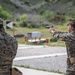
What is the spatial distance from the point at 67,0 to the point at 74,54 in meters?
95.9

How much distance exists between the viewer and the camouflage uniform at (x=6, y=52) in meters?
4.95

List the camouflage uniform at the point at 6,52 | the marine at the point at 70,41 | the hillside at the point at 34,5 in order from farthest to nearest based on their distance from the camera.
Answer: the hillside at the point at 34,5, the marine at the point at 70,41, the camouflage uniform at the point at 6,52

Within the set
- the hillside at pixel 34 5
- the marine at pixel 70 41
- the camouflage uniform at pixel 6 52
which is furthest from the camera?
the hillside at pixel 34 5

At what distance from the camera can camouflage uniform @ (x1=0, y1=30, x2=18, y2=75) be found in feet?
16.3

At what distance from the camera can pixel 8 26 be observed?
18.0 meters

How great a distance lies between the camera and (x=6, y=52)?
497 cm

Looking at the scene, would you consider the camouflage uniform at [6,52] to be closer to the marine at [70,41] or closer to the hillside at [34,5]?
the marine at [70,41]

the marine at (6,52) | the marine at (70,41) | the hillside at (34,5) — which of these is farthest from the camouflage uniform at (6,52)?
the hillside at (34,5)

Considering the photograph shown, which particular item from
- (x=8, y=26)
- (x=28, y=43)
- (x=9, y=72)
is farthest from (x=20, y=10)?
(x=9, y=72)

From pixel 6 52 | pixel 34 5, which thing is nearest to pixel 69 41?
pixel 6 52

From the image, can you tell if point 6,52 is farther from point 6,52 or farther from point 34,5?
point 34,5

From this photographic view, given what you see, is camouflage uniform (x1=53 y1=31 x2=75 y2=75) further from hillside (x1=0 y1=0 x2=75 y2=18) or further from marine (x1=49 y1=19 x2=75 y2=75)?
hillside (x1=0 y1=0 x2=75 y2=18)

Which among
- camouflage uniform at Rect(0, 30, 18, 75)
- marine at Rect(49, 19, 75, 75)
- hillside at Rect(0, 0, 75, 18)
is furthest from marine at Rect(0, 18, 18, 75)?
hillside at Rect(0, 0, 75, 18)

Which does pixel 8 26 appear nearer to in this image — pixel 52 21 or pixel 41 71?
pixel 41 71
